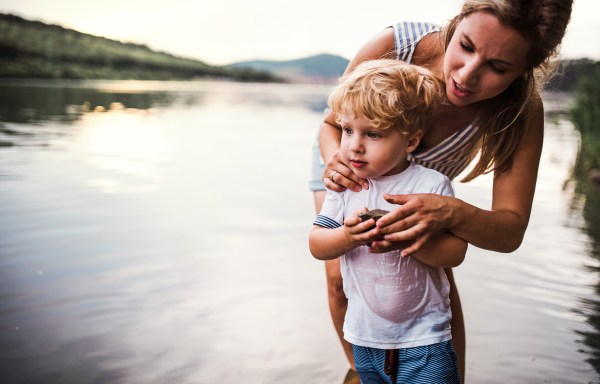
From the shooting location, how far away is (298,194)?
20.1 feet

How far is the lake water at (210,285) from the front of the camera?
2.39 m

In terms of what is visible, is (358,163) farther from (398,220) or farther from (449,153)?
(449,153)

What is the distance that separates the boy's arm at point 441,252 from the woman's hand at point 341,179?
0.25 metres

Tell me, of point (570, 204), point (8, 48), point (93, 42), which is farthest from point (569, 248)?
point (93, 42)

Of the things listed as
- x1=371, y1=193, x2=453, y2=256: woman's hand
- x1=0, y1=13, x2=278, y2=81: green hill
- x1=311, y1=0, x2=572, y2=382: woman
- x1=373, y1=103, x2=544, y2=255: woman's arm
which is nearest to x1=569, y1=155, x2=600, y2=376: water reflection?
x1=311, y1=0, x2=572, y2=382: woman

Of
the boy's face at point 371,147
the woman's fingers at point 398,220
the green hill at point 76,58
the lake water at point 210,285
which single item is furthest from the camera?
the green hill at point 76,58

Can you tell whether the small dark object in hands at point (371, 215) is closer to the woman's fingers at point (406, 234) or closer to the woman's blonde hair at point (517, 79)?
the woman's fingers at point (406, 234)

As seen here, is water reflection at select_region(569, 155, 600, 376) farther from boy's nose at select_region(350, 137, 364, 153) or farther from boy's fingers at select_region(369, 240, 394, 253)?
boy's nose at select_region(350, 137, 364, 153)

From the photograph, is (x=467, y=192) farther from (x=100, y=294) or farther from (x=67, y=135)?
(x=67, y=135)

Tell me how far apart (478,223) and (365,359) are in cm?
56

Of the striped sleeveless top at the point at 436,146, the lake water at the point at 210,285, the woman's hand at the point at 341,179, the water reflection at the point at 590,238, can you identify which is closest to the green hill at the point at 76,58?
the lake water at the point at 210,285

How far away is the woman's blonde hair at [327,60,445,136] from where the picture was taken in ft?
4.24

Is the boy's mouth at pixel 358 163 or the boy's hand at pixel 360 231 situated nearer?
the boy's hand at pixel 360 231

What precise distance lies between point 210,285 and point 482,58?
2.46m
